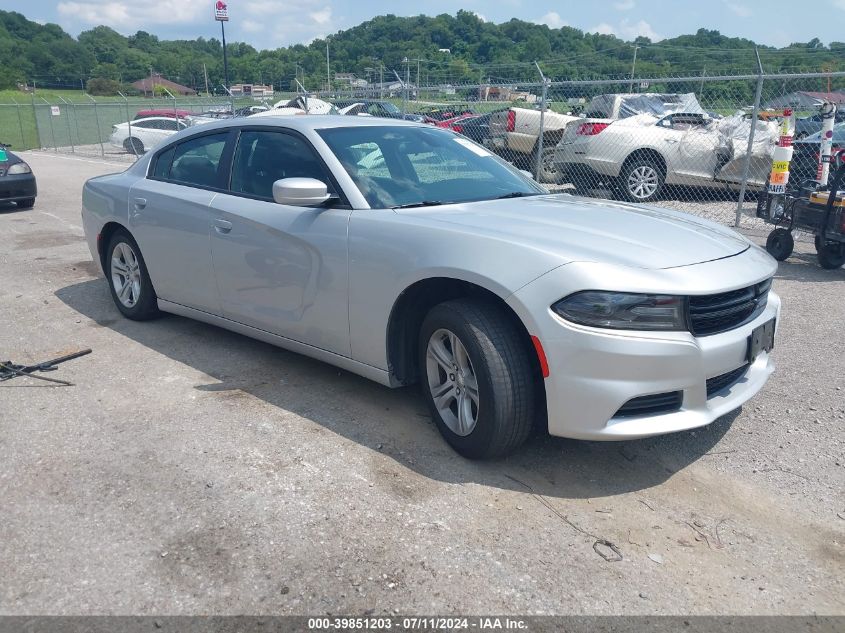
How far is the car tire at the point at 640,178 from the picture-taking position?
11352 mm

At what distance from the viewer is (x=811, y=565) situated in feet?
9.38

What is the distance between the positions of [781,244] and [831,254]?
545 millimetres

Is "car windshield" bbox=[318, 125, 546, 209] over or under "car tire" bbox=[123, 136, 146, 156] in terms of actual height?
over

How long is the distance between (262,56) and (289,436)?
50.1m

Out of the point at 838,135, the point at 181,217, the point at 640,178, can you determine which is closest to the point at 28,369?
the point at 181,217

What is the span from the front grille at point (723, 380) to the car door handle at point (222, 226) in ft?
9.48

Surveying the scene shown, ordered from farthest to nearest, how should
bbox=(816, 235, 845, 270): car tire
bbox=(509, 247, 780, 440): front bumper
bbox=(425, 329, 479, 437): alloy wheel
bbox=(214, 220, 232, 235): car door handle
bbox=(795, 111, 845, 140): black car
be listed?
1. bbox=(795, 111, 845, 140): black car
2. bbox=(816, 235, 845, 270): car tire
3. bbox=(214, 220, 232, 235): car door handle
4. bbox=(425, 329, 479, 437): alloy wheel
5. bbox=(509, 247, 780, 440): front bumper

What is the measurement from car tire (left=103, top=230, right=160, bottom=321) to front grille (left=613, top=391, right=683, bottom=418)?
379 centimetres

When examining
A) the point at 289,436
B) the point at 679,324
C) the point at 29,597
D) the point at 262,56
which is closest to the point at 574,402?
the point at 679,324

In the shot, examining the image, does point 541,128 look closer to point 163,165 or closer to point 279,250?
point 163,165

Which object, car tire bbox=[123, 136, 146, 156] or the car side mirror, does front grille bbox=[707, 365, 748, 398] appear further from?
car tire bbox=[123, 136, 146, 156]

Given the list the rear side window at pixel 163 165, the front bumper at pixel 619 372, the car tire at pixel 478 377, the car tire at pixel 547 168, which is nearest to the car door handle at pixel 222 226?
the rear side window at pixel 163 165

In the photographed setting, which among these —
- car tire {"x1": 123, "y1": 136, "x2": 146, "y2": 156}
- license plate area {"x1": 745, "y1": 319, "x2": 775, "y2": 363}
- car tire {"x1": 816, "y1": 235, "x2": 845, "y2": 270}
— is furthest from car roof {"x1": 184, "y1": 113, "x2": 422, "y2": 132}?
car tire {"x1": 123, "y1": 136, "x2": 146, "y2": 156}

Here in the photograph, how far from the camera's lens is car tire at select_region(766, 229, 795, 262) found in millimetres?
7922
